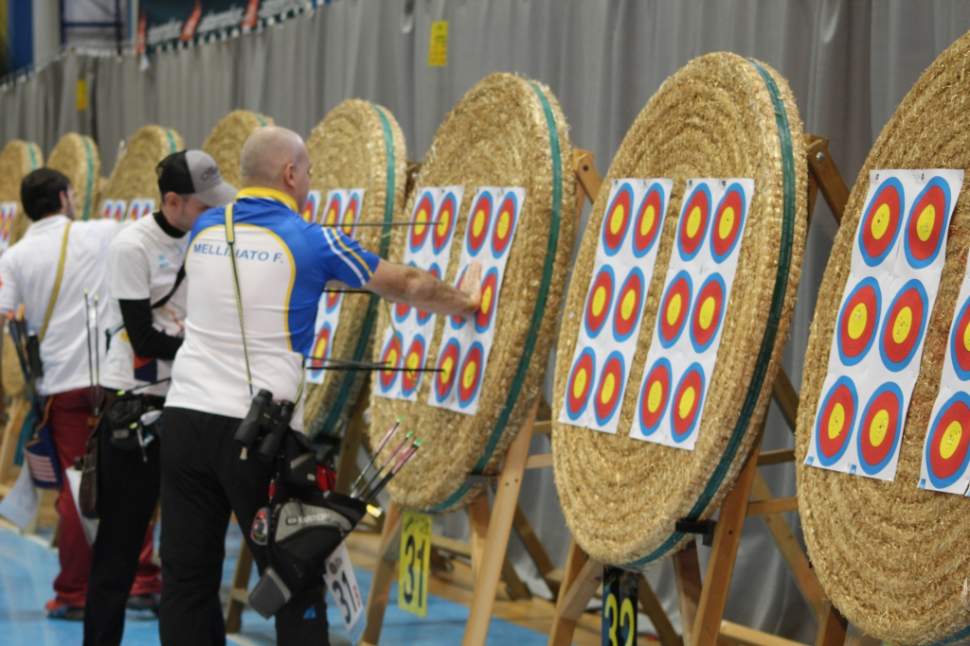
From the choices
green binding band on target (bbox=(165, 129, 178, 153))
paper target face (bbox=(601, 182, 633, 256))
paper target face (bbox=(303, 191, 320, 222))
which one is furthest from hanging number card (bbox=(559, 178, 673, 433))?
green binding band on target (bbox=(165, 129, 178, 153))

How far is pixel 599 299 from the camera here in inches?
133

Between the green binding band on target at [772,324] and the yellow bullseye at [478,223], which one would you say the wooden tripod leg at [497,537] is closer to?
the yellow bullseye at [478,223]

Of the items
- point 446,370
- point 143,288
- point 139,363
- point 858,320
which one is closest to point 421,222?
point 446,370

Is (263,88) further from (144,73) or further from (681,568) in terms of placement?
(681,568)

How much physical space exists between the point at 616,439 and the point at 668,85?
764 millimetres

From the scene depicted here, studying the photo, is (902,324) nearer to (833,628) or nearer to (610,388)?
(833,628)

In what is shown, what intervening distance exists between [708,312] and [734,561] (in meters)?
0.49

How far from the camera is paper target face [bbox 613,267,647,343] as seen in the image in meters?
3.23

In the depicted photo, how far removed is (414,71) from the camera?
587 cm

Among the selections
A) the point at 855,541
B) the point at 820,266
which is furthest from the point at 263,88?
the point at 855,541

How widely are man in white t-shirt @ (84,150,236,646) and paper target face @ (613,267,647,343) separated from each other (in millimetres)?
1239

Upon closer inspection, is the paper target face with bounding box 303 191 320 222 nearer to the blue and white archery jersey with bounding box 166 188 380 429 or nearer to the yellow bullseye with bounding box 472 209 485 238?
the yellow bullseye with bounding box 472 209 485 238

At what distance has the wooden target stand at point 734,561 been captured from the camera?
2885mm

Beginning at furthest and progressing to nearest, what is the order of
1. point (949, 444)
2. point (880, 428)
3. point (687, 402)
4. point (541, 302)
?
point (541, 302), point (687, 402), point (880, 428), point (949, 444)
